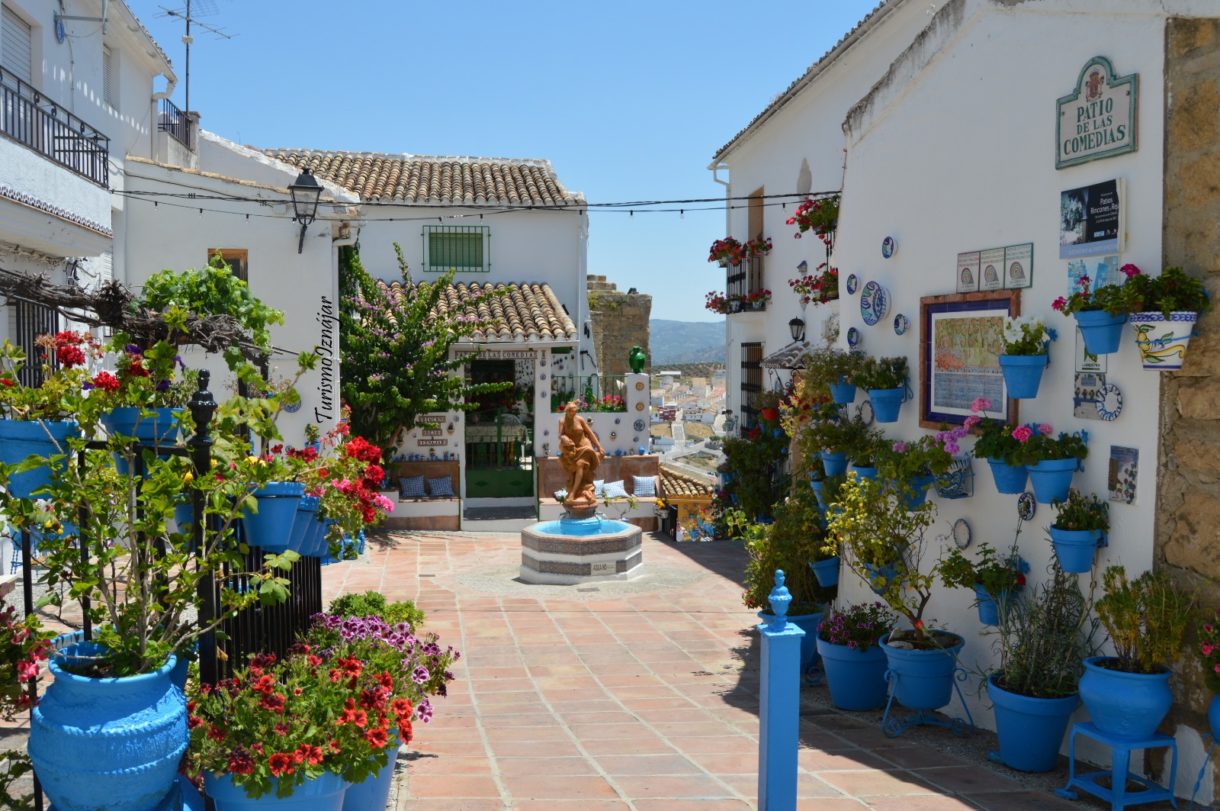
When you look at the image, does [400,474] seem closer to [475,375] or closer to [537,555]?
[475,375]

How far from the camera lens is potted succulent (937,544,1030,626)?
6.39 metres

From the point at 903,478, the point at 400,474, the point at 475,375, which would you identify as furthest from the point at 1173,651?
the point at 475,375

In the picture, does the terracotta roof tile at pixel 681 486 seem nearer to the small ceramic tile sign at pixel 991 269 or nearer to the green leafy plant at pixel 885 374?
the green leafy plant at pixel 885 374

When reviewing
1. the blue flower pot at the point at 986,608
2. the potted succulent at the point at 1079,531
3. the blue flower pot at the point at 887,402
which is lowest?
the blue flower pot at the point at 986,608

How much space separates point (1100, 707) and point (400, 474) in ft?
45.2

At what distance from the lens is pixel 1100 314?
213 inches

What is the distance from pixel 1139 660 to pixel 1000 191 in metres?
3.00

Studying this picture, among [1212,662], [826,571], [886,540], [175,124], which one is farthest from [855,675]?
[175,124]

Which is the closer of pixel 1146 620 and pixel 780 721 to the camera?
pixel 780 721

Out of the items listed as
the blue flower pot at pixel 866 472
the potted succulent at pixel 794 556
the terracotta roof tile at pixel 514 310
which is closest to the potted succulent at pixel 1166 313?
the blue flower pot at pixel 866 472

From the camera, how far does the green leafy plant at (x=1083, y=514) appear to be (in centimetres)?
575

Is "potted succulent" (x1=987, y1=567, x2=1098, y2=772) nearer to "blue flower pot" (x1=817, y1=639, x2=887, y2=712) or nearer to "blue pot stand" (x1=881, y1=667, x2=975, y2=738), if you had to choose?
"blue pot stand" (x1=881, y1=667, x2=975, y2=738)

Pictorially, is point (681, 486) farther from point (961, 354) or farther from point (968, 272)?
point (968, 272)

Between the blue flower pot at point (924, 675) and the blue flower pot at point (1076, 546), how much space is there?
123 centimetres
